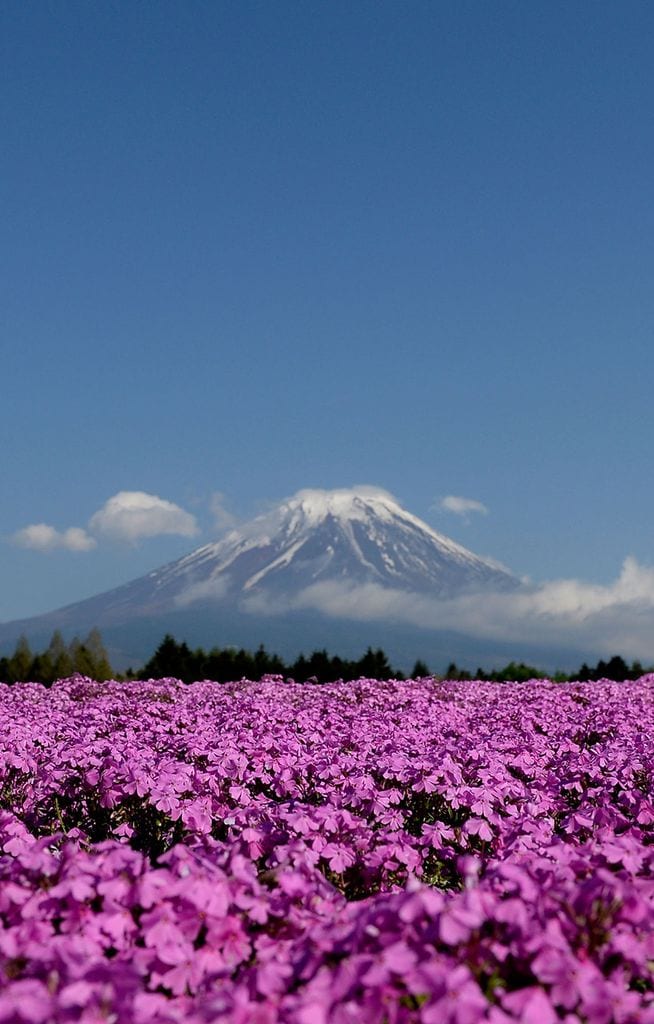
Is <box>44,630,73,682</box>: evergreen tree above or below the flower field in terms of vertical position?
above

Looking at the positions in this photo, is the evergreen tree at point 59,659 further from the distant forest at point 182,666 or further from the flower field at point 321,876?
the flower field at point 321,876

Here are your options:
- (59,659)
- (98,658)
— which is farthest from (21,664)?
(98,658)

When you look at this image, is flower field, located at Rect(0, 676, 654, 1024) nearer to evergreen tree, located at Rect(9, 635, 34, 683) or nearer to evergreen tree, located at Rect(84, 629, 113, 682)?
evergreen tree, located at Rect(84, 629, 113, 682)

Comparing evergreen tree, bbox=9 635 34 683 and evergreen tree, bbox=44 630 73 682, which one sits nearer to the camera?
evergreen tree, bbox=44 630 73 682

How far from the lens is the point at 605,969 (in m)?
3.70

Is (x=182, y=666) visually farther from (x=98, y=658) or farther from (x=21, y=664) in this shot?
(x=21, y=664)

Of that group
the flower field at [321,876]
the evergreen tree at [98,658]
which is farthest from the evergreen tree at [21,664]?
the flower field at [321,876]

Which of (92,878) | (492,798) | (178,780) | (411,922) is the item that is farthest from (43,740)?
(411,922)

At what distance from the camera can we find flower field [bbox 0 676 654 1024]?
3.22m

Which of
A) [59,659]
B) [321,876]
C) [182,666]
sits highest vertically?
[59,659]

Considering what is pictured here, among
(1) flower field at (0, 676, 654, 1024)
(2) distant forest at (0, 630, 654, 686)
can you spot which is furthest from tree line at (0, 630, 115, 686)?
(1) flower field at (0, 676, 654, 1024)

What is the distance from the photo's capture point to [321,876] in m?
4.54

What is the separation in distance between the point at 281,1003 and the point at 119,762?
5.04m

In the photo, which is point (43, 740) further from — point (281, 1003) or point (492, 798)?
point (281, 1003)
